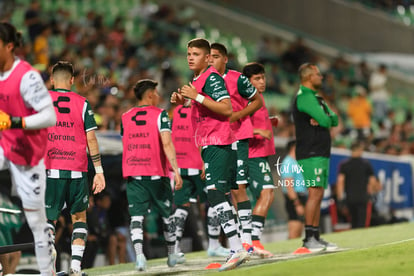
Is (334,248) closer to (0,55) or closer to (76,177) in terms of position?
(76,177)

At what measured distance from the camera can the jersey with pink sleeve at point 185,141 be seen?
11.5 m

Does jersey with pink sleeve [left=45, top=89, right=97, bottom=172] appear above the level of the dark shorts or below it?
above

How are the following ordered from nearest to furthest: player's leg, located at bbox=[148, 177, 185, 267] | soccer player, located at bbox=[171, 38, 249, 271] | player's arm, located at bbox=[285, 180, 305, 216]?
soccer player, located at bbox=[171, 38, 249, 271], player's leg, located at bbox=[148, 177, 185, 267], player's arm, located at bbox=[285, 180, 305, 216]

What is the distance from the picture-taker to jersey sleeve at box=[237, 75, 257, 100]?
9664mm

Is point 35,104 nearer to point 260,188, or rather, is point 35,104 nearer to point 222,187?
point 222,187

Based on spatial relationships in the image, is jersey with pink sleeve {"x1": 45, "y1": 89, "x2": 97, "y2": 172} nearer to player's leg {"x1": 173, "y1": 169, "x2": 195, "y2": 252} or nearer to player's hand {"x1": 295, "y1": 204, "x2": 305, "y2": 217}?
player's leg {"x1": 173, "y1": 169, "x2": 195, "y2": 252}

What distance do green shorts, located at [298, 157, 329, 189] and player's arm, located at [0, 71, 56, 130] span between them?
4.69 meters

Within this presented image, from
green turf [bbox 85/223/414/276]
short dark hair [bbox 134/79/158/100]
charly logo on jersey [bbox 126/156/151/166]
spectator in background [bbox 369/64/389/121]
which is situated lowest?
green turf [bbox 85/223/414/276]

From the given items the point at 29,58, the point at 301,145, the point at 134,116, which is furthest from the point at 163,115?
the point at 29,58

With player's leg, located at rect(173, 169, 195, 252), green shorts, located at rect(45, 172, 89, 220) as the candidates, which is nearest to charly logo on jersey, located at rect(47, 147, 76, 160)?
green shorts, located at rect(45, 172, 89, 220)

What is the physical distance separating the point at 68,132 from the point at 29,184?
6.10 feet

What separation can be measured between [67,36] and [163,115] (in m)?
11.6

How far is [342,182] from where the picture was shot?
1688 cm

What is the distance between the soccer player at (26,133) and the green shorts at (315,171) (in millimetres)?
4521
